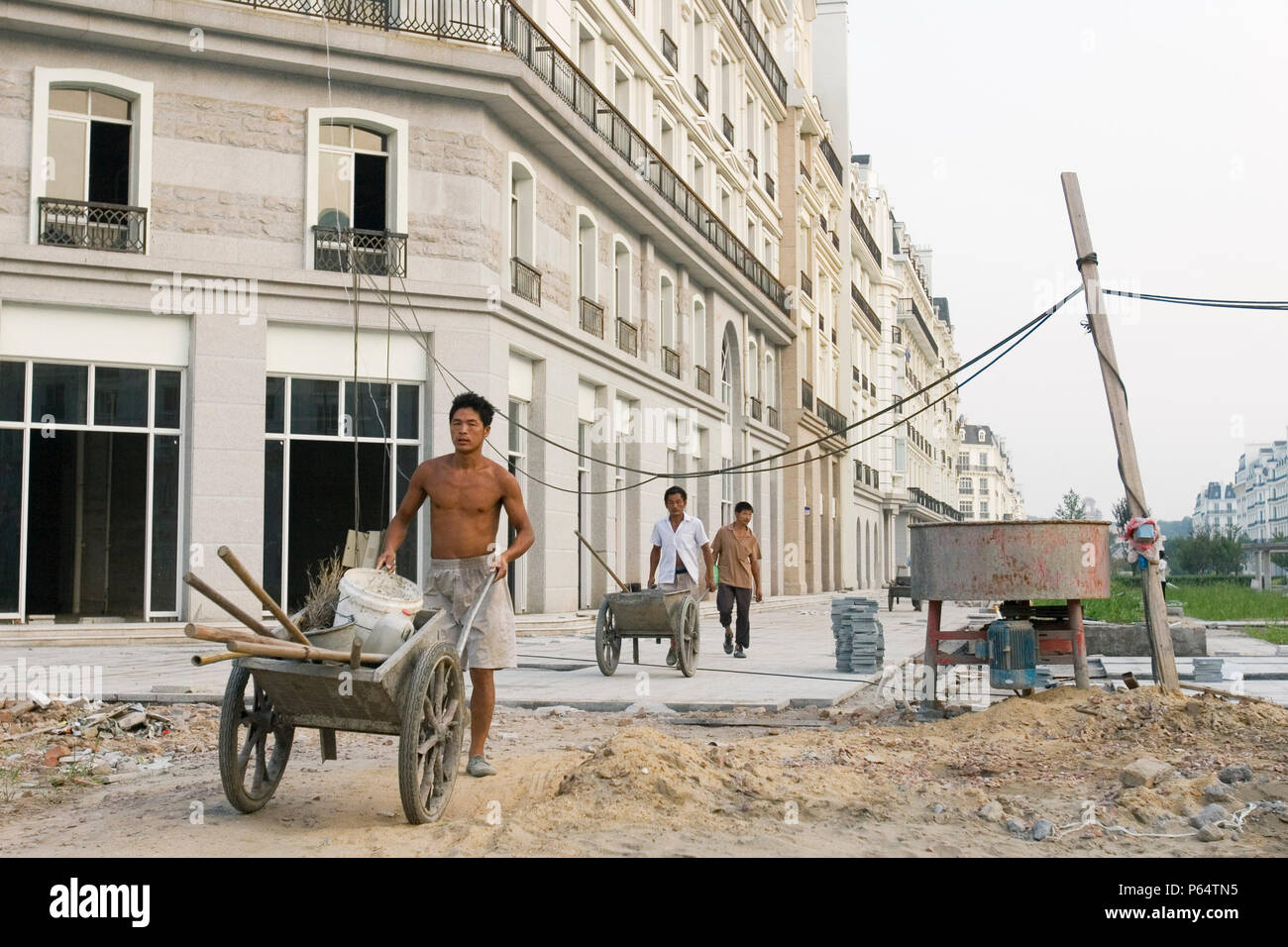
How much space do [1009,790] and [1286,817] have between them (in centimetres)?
124

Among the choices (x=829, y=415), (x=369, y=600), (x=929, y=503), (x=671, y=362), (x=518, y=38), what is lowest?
(x=369, y=600)

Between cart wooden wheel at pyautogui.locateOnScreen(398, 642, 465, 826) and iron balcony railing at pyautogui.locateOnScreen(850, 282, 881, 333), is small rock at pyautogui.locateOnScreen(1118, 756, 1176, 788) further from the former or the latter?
iron balcony railing at pyautogui.locateOnScreen(850, 282, 881, 333)

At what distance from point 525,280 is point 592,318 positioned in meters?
3.24

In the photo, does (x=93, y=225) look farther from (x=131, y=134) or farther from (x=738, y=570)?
(x=738, y=570)

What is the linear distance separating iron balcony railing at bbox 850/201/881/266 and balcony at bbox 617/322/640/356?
103ft

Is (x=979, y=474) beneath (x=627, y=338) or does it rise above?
above

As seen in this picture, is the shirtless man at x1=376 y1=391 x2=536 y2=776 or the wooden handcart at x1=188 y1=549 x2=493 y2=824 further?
the shirtless man at x1=376 y1=391 x2=536 y2=776

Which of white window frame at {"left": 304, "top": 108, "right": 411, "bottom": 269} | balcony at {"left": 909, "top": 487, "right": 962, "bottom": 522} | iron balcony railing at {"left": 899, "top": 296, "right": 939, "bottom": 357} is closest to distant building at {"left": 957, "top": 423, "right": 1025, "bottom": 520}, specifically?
balcony at {"left": 909, "top": 487, "right": 962, "bottom": 522}

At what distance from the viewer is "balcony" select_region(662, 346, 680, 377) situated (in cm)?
2872

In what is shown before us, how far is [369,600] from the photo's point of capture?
5871 millimetres

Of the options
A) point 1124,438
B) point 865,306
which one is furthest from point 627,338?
point 865,306

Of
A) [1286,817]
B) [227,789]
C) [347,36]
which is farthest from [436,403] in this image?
[1286,817]

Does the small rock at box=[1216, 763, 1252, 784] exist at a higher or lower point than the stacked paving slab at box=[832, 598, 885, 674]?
lower

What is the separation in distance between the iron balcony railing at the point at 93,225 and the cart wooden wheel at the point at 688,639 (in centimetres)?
966
